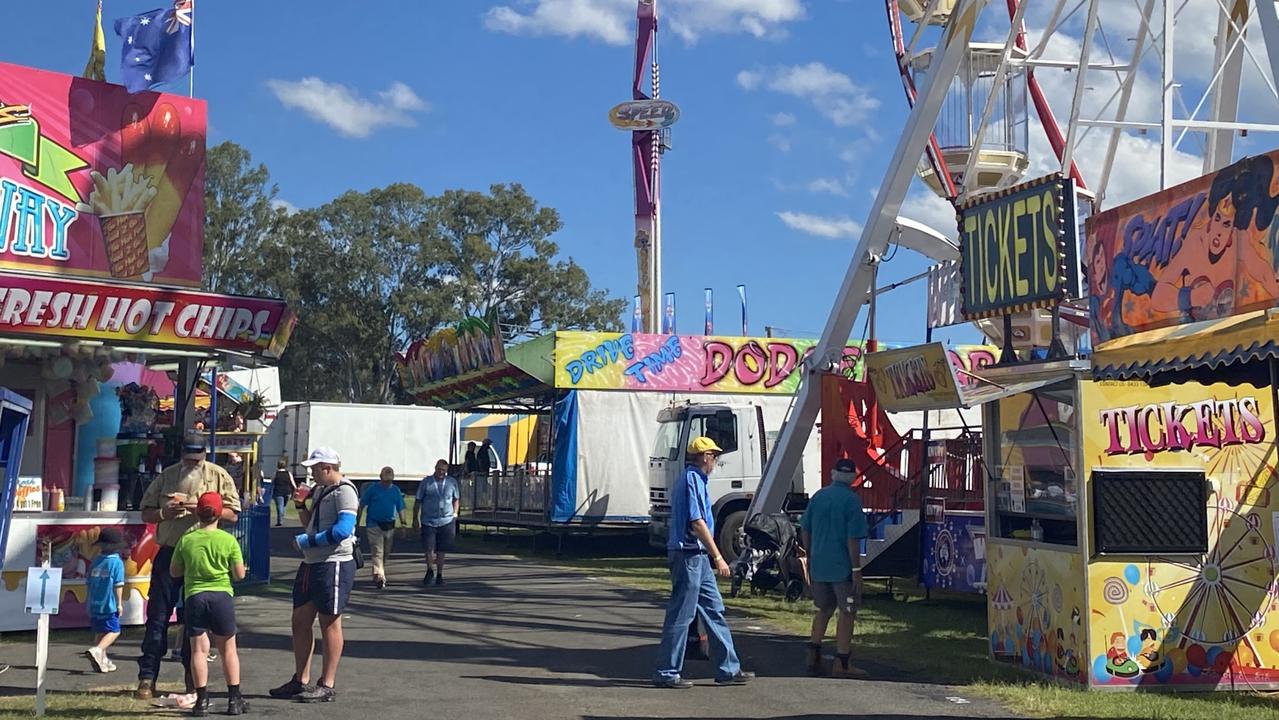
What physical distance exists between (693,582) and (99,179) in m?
10.3

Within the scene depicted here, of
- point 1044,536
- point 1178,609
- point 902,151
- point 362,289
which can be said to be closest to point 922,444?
point 902,151

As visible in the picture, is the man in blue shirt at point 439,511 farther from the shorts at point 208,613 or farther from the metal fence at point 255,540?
the shorts at point 208,613

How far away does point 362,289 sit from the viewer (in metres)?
57.7

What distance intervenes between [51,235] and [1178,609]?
1311cm

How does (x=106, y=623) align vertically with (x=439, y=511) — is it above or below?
below

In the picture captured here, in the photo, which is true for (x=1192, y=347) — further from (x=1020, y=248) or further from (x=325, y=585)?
(x=325, y=585)

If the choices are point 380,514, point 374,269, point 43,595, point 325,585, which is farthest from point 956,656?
point 374,269

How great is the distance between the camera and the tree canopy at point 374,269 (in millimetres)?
56906

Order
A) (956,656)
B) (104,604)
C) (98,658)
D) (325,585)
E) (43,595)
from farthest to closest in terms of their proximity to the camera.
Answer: (956,656) < (98,658) < (104,604) < (325,585) < (43,595)

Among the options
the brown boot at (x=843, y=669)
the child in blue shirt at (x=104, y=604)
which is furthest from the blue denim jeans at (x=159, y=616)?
the brown boot at (x=843, y=669)

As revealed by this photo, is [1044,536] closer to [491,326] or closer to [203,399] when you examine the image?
[491,326]

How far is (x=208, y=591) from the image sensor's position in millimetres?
8328

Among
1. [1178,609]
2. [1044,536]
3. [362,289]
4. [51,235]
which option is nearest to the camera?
[1178,609]

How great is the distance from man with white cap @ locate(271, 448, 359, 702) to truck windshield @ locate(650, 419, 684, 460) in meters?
12.1
